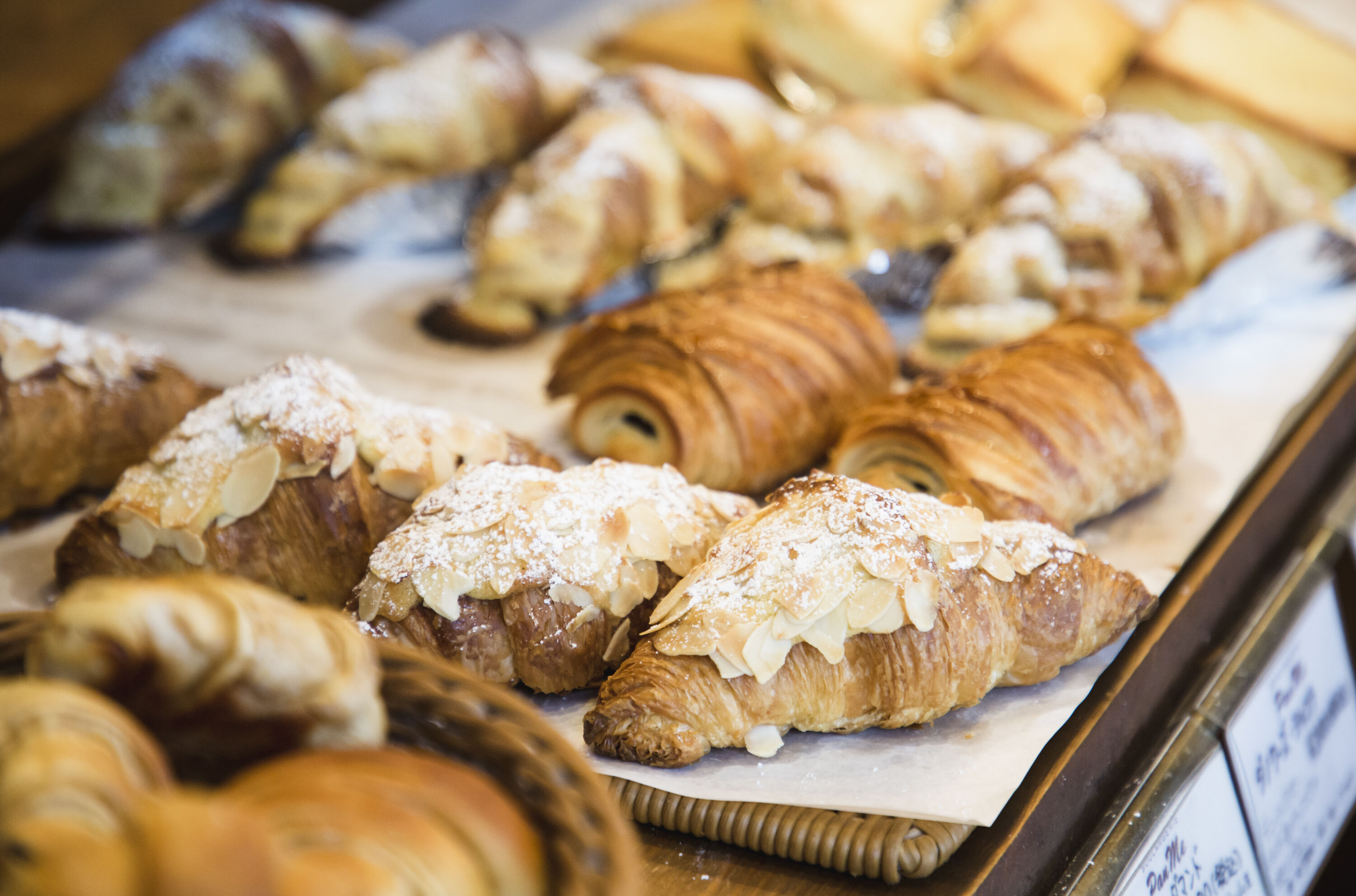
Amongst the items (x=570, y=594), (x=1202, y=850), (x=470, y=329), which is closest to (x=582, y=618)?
(x=570, y=594)

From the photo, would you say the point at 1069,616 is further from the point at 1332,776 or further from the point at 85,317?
the point at 85,317

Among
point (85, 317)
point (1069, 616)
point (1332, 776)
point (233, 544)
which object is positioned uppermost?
point (1069, 616)

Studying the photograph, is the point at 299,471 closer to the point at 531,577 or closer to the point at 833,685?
the point at 531,577

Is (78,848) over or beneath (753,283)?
beneath

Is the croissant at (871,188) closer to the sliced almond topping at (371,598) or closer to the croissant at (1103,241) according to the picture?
the croissant at (1103,241)

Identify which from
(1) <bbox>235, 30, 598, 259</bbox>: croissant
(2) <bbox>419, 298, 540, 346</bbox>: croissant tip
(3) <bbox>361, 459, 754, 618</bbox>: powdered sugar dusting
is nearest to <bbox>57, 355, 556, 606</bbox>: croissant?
(3) <bbox>361, 459, 754, 618</bbox>: powdered sugar dusting

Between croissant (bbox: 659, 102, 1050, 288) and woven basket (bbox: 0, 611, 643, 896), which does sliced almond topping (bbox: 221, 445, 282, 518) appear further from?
croissant (bbox: 659, 102, 1050, 288)

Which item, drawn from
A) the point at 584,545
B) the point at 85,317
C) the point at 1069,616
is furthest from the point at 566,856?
the point at 85,317
